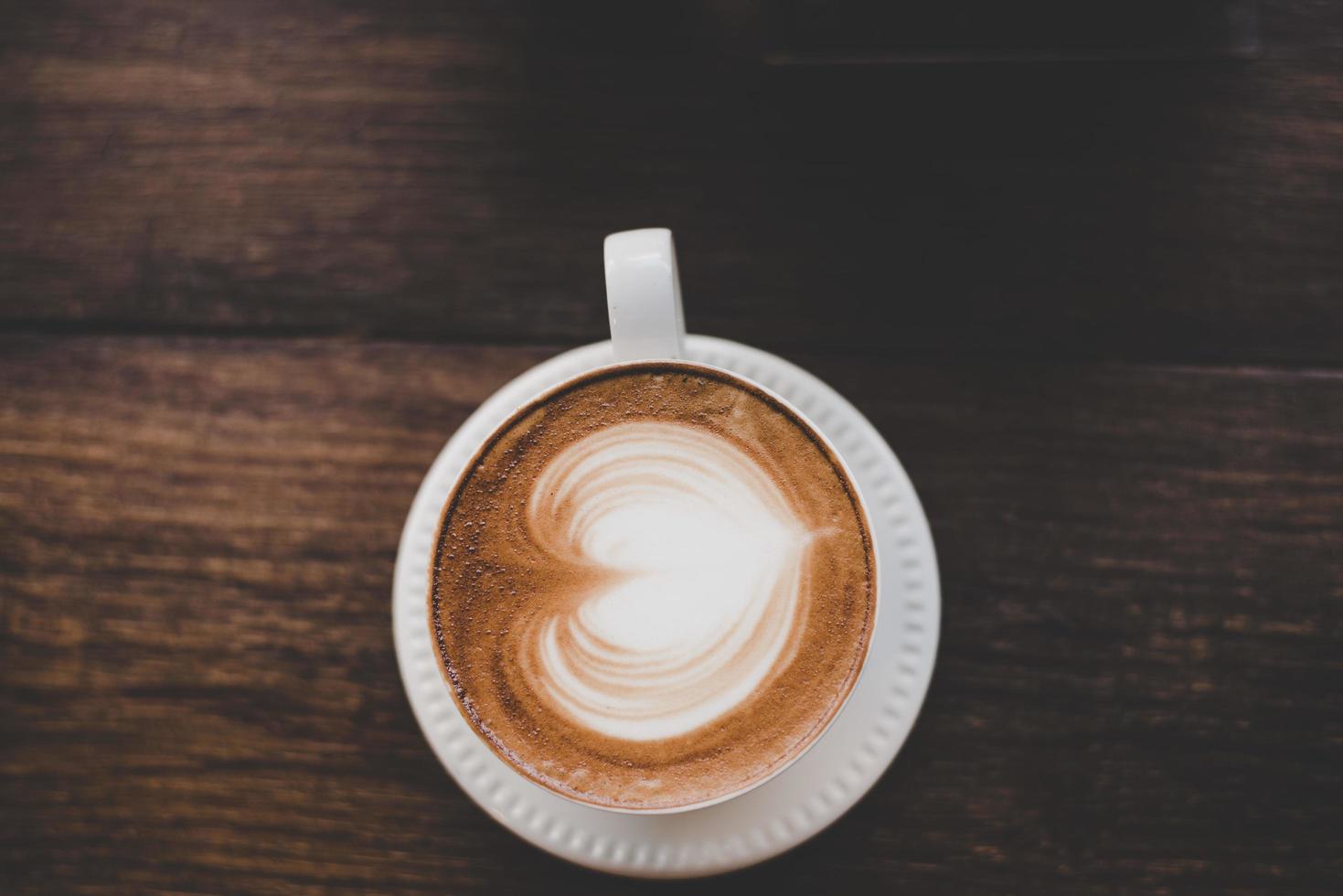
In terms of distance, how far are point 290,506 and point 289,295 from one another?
208mm

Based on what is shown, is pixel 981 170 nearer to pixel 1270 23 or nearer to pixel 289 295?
pixel 1270 23

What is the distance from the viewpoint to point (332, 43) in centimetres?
84

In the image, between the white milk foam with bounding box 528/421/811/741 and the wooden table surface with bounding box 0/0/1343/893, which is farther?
the wooden table surface with bounding box 0/0/1343/893

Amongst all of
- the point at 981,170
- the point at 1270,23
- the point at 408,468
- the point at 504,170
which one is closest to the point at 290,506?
the point at 408,468

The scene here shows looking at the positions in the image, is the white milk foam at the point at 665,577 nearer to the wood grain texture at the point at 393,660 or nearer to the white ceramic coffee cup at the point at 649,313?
the white ceramic coffee cup at the point at 649,313

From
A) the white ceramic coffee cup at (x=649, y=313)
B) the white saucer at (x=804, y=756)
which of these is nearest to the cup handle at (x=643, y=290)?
the white ceramic coffee cup at (x=649, y=313)

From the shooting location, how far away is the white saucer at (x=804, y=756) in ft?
2.18

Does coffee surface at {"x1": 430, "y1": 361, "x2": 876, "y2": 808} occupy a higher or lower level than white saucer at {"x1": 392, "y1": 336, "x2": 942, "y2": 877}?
higher

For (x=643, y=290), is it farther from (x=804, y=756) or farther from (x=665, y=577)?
(x=804, y=756)

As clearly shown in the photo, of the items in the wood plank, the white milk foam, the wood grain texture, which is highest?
the wood plank

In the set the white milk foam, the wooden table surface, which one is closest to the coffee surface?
the white milk foam

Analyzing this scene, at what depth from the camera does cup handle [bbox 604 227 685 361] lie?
577 mm

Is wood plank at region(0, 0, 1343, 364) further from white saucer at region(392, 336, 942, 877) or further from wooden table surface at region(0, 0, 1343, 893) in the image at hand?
white saucer at region(392, 336, 942, 877)

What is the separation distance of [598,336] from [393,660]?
1.17 ft
